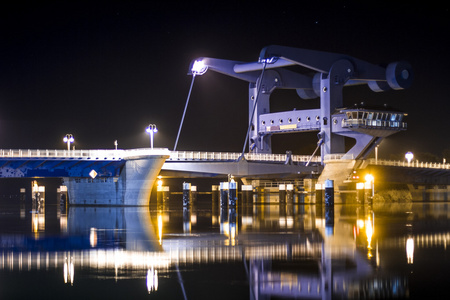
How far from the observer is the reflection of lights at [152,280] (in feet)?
61.2

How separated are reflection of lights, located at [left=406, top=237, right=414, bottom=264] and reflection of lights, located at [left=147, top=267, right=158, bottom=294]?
8203mm

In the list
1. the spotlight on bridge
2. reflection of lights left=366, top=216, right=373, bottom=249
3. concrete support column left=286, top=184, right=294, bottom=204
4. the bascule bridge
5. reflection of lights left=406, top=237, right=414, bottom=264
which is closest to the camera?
reflection of lights left=406, top=237, right=414, bottom=264

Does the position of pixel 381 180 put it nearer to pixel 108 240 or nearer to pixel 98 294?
pixel 108 240

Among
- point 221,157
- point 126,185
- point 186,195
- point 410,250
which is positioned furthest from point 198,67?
point 410,250

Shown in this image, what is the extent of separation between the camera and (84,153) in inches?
2753

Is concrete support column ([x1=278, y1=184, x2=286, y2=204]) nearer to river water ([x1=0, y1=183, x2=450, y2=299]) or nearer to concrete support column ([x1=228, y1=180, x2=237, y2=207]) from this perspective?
concrete support column ([x1=228, y1=180, x2=237, y2=207])

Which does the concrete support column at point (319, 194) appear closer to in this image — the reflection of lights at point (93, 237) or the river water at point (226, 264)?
the river water at point (226, 264)

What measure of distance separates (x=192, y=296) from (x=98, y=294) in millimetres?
2279

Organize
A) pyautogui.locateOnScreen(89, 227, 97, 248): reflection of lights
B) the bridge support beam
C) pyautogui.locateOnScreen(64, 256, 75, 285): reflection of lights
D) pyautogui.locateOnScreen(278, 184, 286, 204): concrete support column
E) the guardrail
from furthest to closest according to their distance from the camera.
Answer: pyautogui.locateOnScreen(278, 184, 286, 204): concrete support column < the bridge support beam < the guardrail < pyautogui.locateOnScreen(89, 227, 97, 248): reflection of lights < pyautogui.locateOnScreen(64, 256, 75, 285): reflection of lights

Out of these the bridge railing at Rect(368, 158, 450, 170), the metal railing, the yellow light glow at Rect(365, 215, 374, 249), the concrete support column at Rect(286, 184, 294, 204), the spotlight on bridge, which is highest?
the spotlight on bridge

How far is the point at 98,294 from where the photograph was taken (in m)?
18.0

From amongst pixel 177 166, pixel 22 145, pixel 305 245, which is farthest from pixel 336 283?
pixel 22 145

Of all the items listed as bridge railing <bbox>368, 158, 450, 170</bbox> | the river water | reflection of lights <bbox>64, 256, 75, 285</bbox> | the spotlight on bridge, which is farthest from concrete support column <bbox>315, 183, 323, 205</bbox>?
reflection of lights <bbox>64, 256, 75, 285</bbox>

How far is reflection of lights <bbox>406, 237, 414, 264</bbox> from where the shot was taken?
79.9ft
